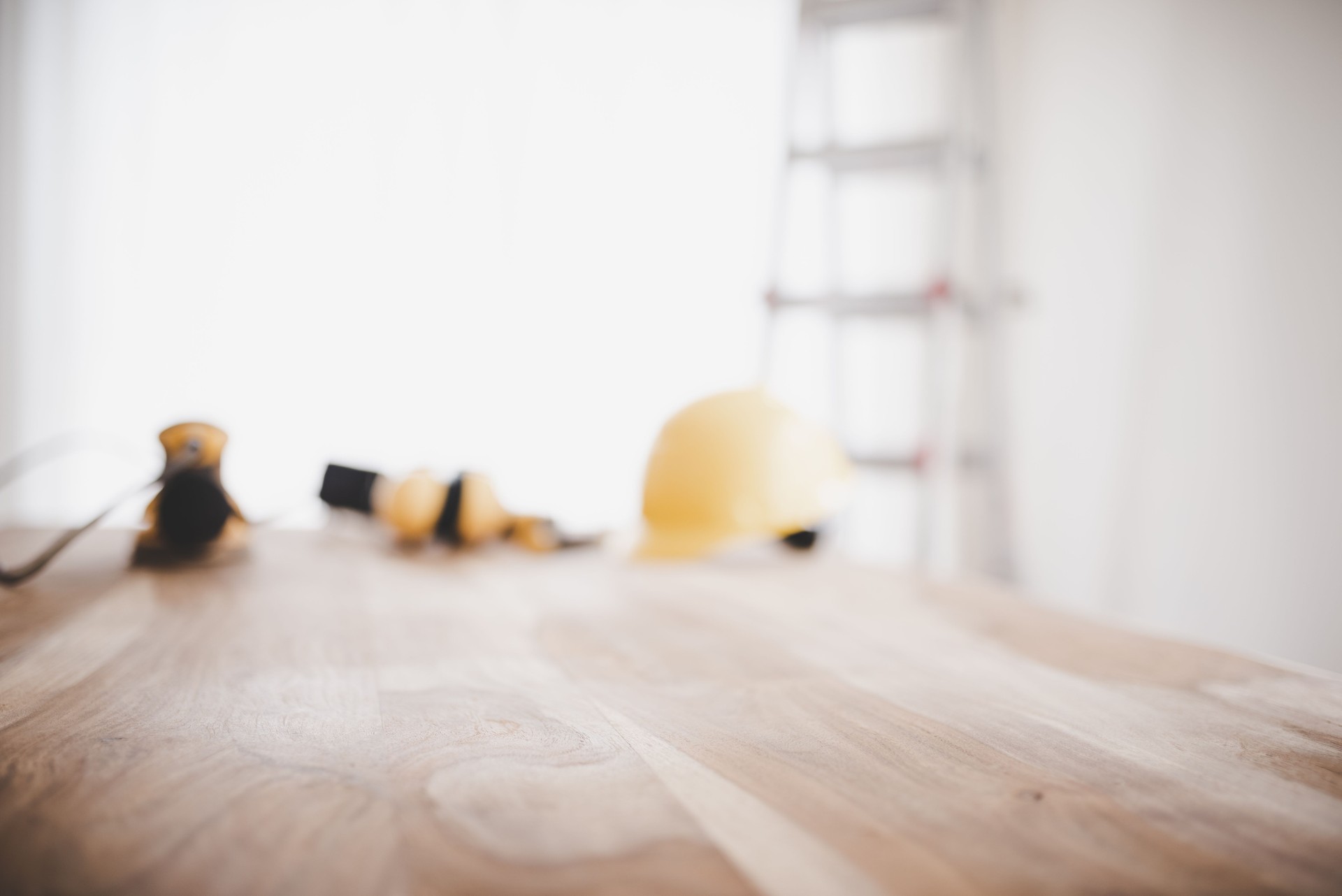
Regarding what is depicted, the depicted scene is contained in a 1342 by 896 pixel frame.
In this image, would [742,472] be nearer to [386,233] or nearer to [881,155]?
[881,155]

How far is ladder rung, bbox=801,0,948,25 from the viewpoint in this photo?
1485mm

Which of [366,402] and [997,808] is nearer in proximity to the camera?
[997,808]

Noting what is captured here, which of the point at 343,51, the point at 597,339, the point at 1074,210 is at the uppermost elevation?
the point at 343,51

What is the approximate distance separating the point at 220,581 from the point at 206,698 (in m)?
0.39

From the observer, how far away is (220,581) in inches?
29.5

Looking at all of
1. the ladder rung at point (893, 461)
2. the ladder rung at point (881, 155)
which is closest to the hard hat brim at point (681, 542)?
the ladder rung at point (893, 461)

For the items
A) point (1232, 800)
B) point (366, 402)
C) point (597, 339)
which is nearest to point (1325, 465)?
point (1232, 800)

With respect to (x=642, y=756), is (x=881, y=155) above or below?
above

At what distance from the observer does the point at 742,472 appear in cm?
81

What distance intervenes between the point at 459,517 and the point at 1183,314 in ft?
4.26

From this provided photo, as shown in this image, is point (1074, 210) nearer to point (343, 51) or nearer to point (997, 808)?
point (997, 808)

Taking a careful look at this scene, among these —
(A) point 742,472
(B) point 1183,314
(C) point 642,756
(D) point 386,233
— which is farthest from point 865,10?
(C) point 642,756

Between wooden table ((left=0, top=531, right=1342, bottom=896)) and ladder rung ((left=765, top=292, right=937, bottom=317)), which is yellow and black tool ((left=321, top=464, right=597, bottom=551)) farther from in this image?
ladder rung ((left=765, top=292, right=937, bottom=317))

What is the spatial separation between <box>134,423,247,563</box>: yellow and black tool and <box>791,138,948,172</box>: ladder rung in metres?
1.15
